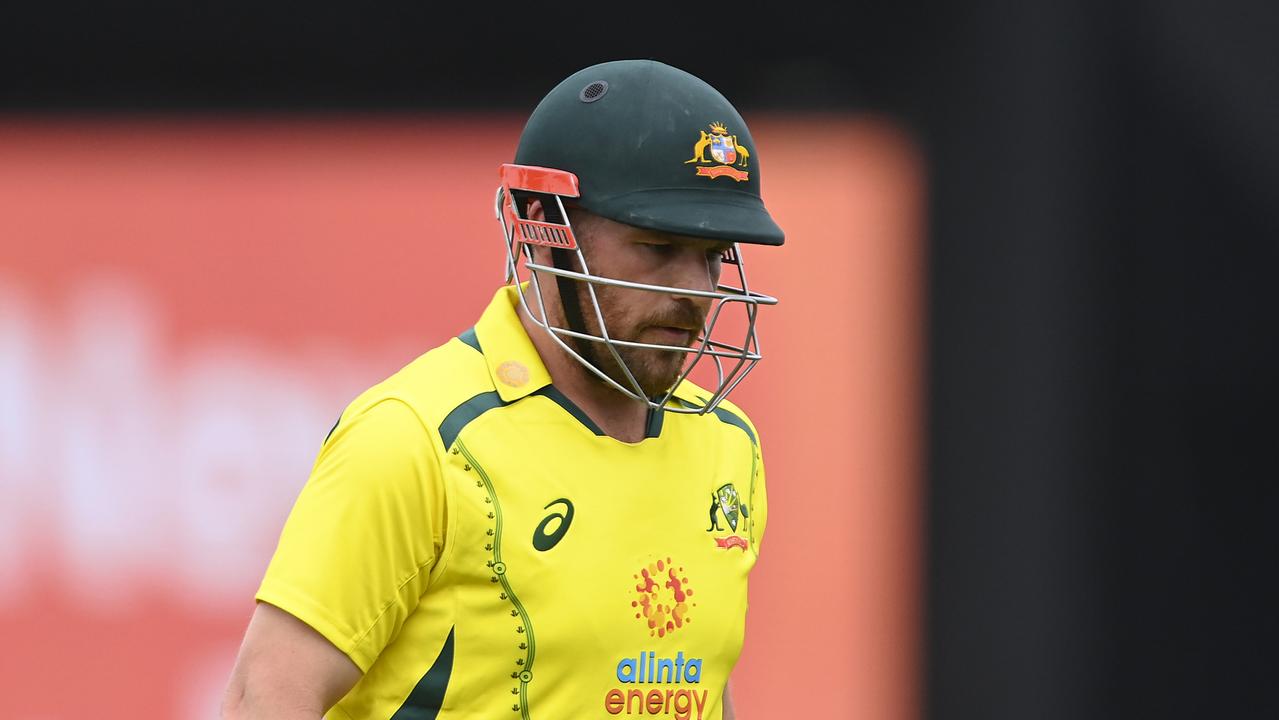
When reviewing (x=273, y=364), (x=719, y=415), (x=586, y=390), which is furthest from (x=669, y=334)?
(x=273, y=364)

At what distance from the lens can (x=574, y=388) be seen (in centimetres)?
221

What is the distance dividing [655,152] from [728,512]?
0.60 meters

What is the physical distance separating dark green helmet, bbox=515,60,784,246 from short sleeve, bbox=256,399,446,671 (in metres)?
0.47

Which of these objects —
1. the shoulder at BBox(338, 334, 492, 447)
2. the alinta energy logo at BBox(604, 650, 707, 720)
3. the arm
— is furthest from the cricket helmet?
the arm

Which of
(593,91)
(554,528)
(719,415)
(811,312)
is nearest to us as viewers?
(554,528)

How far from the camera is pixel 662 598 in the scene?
2.12 metres

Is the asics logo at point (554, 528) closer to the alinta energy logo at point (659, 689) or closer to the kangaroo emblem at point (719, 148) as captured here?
the alinta energy logo at point (659, 689)

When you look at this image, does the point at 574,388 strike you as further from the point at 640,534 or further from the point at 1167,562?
the point at 1167,562

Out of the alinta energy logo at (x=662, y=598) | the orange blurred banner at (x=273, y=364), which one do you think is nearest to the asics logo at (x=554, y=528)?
the alinta energy logo at (x=662, y=598)

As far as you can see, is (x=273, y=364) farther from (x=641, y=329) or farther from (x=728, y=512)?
(x=641, y=329)

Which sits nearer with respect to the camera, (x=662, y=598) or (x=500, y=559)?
(x=500, y=559)

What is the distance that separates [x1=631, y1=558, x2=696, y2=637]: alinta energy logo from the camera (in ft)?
6.86

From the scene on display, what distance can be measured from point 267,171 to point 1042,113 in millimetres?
2461

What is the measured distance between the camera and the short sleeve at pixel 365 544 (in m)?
1.90
